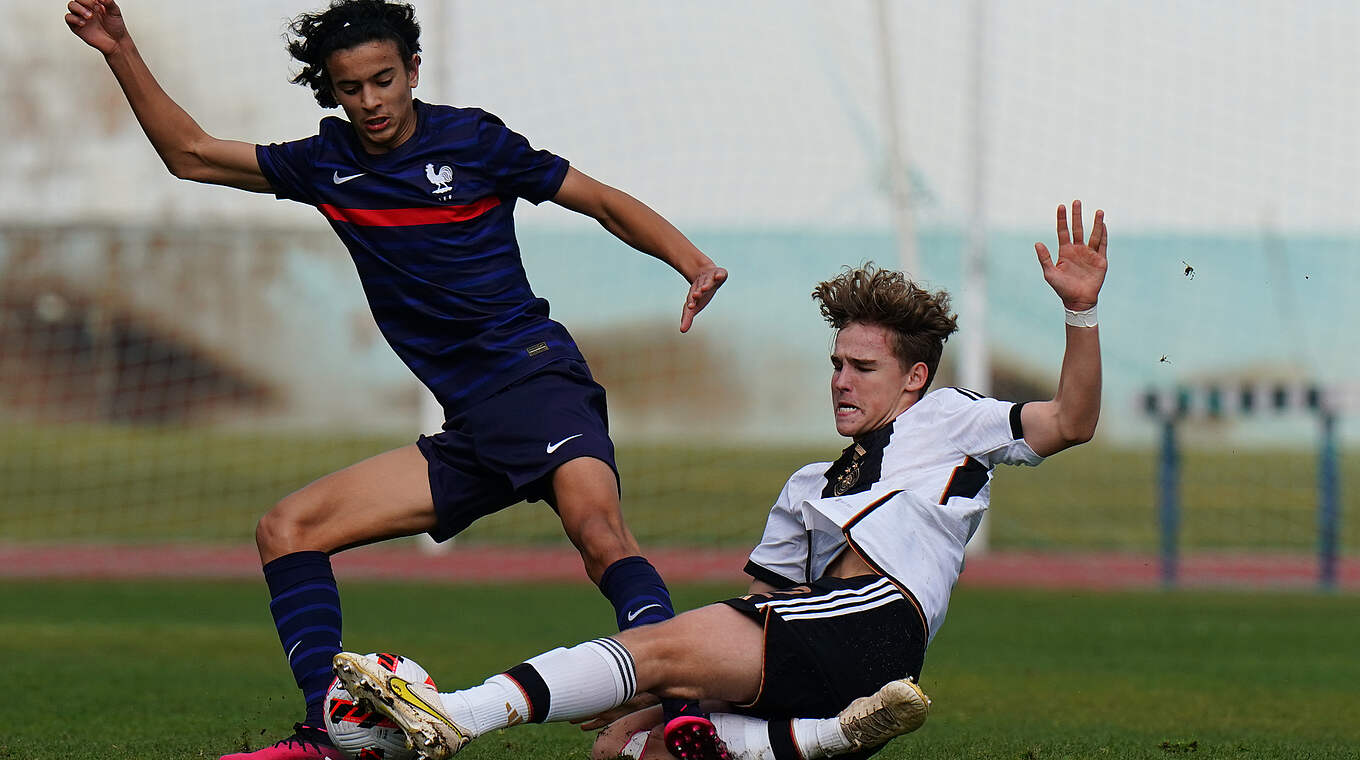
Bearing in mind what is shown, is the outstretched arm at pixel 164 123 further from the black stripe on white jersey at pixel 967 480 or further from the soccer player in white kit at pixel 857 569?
the black stripe on white jersey at pixel 967 480

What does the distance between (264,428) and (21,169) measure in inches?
249

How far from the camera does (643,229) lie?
4.36m

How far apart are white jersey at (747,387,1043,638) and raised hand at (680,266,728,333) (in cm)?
52

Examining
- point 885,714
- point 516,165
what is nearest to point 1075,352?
point 885,714

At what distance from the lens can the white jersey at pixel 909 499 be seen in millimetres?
3738

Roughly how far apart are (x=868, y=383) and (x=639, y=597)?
790 millimetres

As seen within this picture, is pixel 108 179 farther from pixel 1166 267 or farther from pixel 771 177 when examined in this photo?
→ pixel 1166 267

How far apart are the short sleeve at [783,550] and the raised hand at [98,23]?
7.32ft

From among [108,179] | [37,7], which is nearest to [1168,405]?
[108,179]

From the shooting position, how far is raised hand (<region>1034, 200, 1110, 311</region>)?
3752 millimetres

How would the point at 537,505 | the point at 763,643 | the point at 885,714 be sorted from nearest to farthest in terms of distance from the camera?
the point at 885,714
the point at 763,643
the point at 537,505

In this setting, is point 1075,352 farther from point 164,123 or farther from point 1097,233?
point 164,123

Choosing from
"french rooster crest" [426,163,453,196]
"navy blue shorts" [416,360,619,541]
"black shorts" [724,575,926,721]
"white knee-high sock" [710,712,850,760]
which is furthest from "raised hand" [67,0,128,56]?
"white knee-high sock" [710,712,850,760]

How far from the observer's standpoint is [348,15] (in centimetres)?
424
